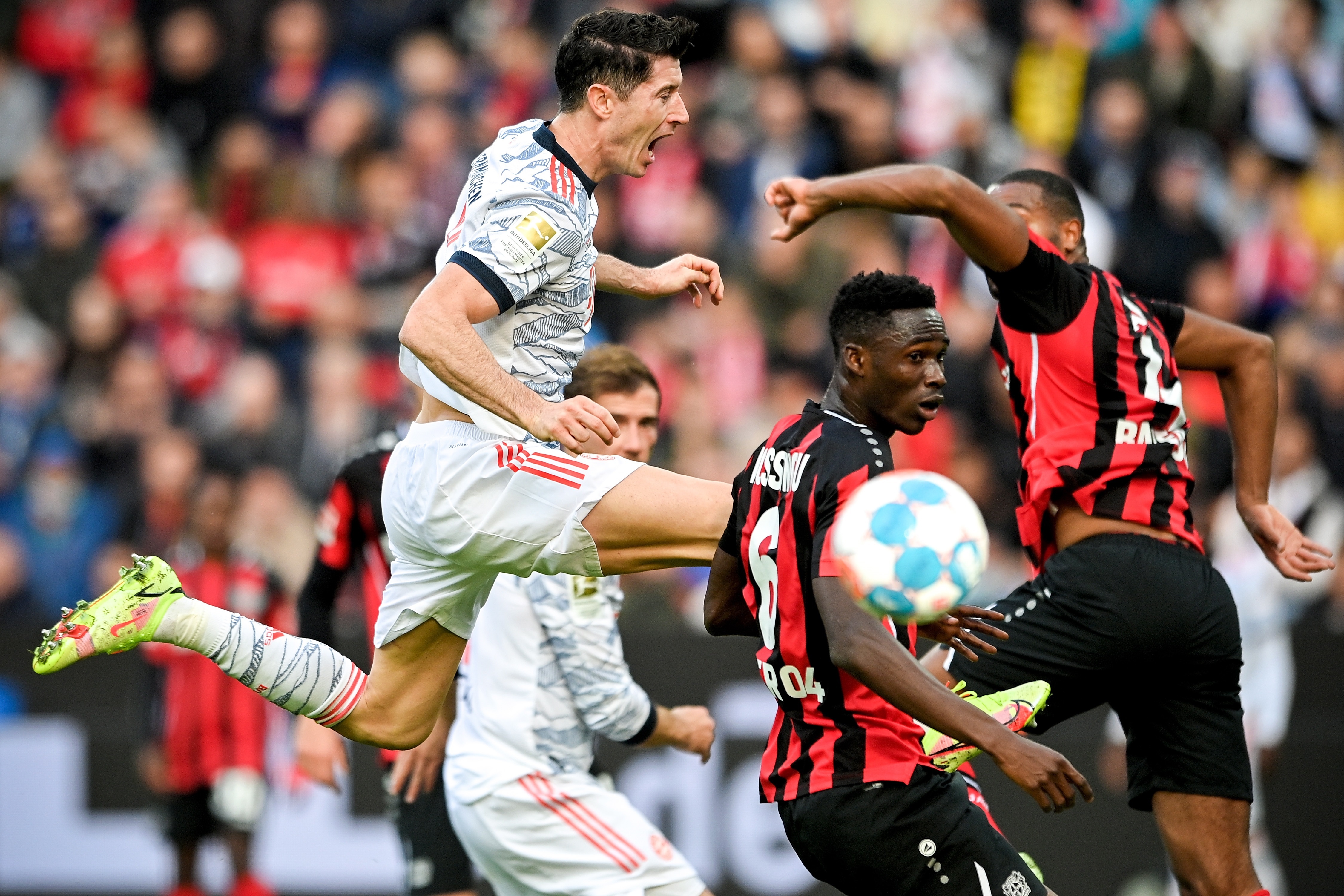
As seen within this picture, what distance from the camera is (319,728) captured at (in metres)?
6.52

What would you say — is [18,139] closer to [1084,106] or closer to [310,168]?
[310,168]

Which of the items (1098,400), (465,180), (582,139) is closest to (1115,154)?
(465,180)

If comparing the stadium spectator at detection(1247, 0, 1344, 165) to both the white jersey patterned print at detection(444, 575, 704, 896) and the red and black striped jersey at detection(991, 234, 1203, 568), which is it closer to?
the red and black striped jersey at detection(991, 234, 1203, 568)

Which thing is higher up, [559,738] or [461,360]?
[461,360]

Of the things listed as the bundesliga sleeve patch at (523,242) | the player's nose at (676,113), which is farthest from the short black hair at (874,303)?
the player's nose at (676,113)

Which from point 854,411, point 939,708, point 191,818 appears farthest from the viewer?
point 191,818

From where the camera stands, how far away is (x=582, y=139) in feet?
17.0

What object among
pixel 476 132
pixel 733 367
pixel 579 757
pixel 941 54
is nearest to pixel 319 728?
pixel 579 757

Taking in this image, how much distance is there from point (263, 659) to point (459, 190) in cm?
776

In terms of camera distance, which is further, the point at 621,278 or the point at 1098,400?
the point at 621,278

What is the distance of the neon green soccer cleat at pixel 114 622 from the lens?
17.1 ft

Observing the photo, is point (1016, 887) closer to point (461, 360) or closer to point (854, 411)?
point (854, 411)

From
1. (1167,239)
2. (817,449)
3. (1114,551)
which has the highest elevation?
(817,449)

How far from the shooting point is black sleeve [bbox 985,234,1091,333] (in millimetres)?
5289
